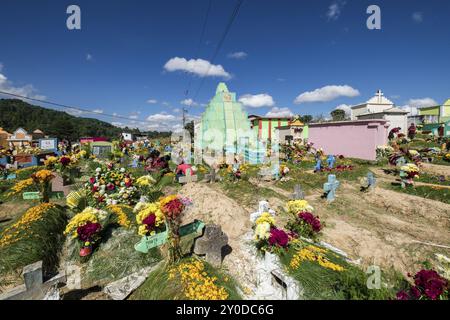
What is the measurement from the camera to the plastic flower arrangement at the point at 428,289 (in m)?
2.81

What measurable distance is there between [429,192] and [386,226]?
14.7 ft

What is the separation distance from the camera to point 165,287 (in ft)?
11.1

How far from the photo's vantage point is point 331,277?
353 centimetres

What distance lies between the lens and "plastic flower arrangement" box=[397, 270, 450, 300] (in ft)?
9.22

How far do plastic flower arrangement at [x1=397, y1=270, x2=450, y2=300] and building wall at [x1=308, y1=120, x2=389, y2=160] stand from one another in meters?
15.6

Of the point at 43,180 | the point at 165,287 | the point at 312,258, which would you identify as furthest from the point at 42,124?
the point at 312,258

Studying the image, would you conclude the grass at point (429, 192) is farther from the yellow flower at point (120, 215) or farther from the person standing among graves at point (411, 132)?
the person standing among graves at point (411, 132)

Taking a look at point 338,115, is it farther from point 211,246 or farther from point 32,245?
point 32,245

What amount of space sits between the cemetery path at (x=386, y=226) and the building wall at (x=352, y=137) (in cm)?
778

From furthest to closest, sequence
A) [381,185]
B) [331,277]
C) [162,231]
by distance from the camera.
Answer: [381,185] → [162,231] → [331,277]

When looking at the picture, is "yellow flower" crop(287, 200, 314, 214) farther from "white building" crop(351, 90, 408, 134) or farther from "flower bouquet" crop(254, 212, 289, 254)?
"white building" crop(351, 90, 408, 134)
